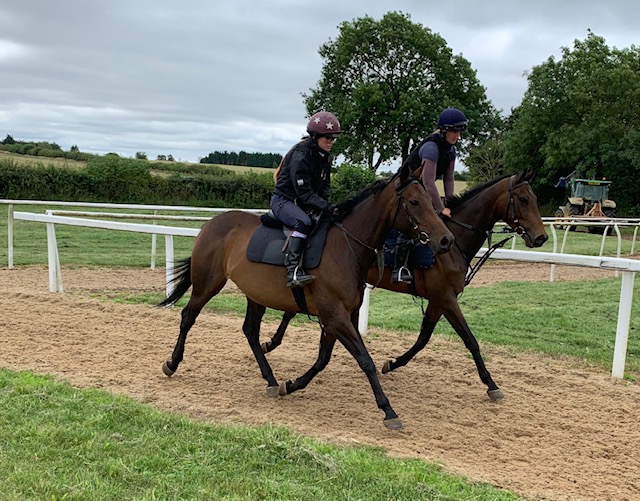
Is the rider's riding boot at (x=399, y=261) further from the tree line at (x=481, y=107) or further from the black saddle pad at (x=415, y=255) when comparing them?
the tree line at (x=481, y=107)

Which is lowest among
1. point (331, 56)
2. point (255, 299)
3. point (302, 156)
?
point (255, 299)

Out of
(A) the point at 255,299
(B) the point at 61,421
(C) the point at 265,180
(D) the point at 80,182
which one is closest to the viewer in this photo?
(B) the point at 61,421

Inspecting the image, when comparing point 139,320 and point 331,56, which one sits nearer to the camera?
point 139,320

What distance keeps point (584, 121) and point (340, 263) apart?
120 ft

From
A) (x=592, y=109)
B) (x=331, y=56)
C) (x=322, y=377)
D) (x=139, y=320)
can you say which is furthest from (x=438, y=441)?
(x=331, y=56)

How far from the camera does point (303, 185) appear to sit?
17.0 ft

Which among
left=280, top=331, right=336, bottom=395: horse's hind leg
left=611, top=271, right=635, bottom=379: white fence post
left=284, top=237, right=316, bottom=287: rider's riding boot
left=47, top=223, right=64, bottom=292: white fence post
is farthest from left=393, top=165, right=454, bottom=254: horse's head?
left=47, top=223, right=64, bottom=292: white fence post

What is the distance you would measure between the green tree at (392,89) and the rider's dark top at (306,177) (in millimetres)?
39001

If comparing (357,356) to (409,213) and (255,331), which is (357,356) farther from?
(255,331)

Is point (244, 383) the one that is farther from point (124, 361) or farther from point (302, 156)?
point (302, 156)

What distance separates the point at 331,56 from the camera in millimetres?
48750

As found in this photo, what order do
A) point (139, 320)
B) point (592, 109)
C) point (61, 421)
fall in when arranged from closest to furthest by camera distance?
point (61, 421) → point (139, 320) → point (592, 109)

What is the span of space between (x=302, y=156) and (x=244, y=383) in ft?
6.91

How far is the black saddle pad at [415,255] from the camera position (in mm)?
5705
